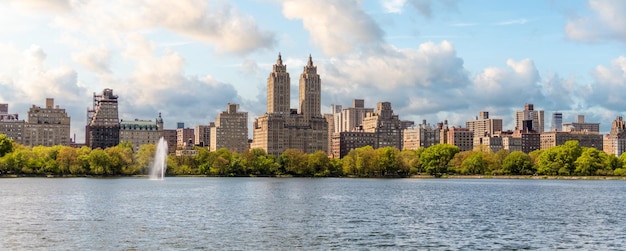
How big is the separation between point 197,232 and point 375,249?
629 inches

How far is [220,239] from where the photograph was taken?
5906cm

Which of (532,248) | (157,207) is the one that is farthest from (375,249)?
(157,207)

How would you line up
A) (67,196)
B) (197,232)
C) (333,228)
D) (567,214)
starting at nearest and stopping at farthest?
(197,232) < (333,228) < (567,214) < (67,196)

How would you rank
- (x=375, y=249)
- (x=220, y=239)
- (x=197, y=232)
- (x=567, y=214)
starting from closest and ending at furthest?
1. (x=375, y=249)
2. (x=220, y=239)
3. (x=197, y=232)
4. (x=567, y=214)

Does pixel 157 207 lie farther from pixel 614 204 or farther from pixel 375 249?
pixel 614 204

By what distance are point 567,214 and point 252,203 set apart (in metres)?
37.1

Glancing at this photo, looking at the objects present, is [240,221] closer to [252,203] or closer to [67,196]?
[252,203]

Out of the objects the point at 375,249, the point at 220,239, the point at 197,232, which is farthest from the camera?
the point at 197,232

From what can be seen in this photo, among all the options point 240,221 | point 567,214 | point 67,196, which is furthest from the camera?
point 67,196

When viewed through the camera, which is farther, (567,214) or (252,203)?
(252,203)

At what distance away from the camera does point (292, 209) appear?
88000 mm

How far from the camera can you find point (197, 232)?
63.3 meters

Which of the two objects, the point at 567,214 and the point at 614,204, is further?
the point at 614,204

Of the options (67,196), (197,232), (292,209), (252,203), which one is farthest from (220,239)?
(67,196)
